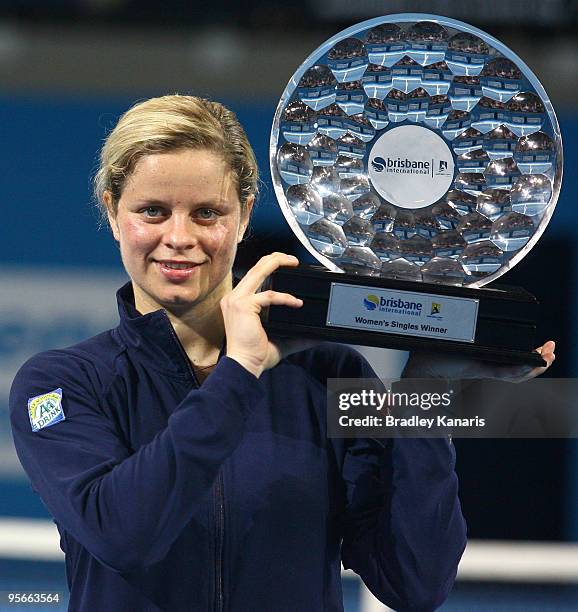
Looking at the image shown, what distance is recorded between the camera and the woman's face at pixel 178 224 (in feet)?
3.00

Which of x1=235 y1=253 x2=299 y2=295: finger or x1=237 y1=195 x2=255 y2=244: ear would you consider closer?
x1=235 y1=253 x2=299 y2=295: finger

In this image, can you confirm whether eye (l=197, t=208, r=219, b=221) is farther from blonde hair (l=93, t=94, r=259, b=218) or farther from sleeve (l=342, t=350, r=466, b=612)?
sleeve (l=342, t=350, r=466, b=612)

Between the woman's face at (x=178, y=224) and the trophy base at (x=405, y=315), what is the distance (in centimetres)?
7

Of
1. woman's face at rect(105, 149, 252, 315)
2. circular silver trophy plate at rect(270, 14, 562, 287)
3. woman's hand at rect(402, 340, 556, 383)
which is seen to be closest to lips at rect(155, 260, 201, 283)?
woman's face at rect(105, 149, 252, 315)

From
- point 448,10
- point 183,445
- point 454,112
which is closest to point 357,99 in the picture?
point 454,112

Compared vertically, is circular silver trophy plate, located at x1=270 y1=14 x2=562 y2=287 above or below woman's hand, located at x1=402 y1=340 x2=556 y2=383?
above

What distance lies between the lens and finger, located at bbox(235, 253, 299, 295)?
2.85ft

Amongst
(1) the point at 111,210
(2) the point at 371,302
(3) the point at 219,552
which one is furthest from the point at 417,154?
(3) the point at 219,552

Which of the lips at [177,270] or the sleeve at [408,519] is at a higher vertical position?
the lips at [177,270]

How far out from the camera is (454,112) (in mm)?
957

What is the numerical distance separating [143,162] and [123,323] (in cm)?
15

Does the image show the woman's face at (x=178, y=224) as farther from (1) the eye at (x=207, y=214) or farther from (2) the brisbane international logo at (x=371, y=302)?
(2) the brisbane international logo at (x=371, y=302)

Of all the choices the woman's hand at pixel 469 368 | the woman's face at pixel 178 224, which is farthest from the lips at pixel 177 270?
the woman's hand at pixel 469 368

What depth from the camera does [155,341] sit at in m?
0.96
